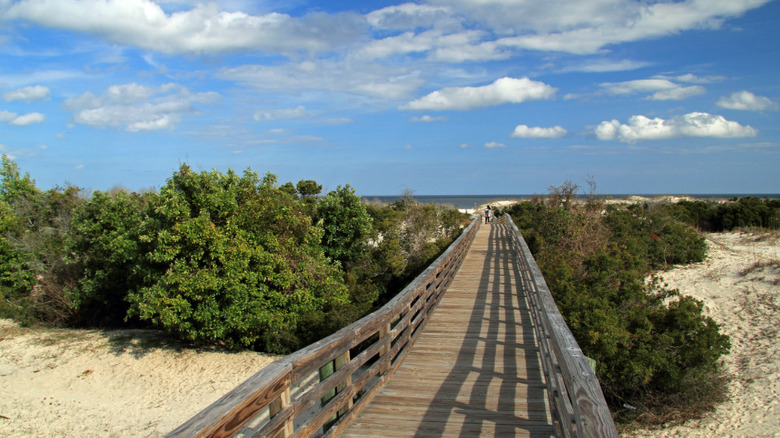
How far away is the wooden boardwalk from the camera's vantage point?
4.20 metres

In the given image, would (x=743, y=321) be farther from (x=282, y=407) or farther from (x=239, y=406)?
(x=239, y=406)

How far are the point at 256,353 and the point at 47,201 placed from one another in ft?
68.9

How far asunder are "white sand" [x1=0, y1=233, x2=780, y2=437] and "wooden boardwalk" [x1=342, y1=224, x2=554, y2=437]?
15.8ft

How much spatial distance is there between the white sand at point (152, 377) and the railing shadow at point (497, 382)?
15.2 ft

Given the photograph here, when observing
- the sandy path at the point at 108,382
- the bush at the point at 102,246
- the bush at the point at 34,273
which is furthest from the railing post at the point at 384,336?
the bush at the point at 34,273

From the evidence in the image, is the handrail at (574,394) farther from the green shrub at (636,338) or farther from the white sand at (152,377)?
the white sand at (152,377)

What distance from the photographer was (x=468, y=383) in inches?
208

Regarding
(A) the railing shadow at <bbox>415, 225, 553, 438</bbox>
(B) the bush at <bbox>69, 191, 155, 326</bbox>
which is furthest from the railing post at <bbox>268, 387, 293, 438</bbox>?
(B) the bush at <bbox>69, 191, 155, 326</bbox>

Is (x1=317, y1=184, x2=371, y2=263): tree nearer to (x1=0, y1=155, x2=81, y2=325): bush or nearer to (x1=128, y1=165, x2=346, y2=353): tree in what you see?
(x1=128, y1=165, x2=346, y2=353): tree

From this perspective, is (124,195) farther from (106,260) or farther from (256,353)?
(256,353)

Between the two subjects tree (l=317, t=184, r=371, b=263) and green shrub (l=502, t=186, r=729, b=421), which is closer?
green shrub (l=502, t=186, r=729, b=421)

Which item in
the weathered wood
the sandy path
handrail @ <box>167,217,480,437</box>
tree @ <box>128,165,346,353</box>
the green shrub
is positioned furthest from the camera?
tree @ <box>128,165,346,353</box>

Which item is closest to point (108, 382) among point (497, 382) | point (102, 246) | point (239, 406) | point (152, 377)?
point (152, 377)

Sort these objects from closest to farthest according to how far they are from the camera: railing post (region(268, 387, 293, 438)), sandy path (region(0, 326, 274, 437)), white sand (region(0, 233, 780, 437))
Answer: railing post (region(268, 387, 293, 438)) < white sand (region(0, 233, 780, 437)) < sandy path (region(0, 326, 274, 437))
